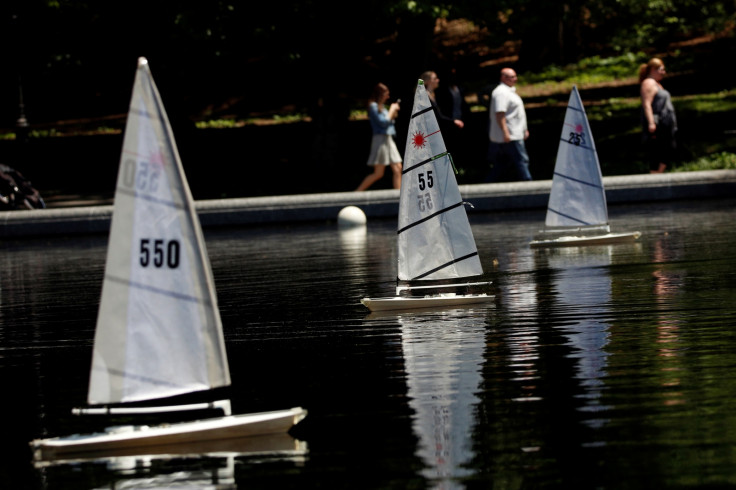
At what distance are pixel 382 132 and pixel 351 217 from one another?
61.6 inches

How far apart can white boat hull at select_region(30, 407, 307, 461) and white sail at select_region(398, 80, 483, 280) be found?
4.97m

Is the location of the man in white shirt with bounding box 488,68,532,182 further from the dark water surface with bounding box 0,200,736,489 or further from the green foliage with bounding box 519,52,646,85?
the green foliage with bounding box 519,52,646,85

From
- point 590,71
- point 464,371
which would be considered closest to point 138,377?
point 464,371

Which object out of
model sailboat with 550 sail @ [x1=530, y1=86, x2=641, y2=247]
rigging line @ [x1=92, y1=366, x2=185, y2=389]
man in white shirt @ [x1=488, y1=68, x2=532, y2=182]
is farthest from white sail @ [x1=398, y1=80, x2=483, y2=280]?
man in white shirt @ [x1=488, y1=68, x2=532, y2=182]

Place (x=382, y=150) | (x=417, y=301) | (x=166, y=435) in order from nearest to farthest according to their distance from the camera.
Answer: (x=166, y=435) → (x=417, y=301) → (x=382, y=150)

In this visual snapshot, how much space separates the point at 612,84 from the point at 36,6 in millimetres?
17467

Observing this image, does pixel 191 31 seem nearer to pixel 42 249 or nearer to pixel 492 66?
pixel 42 249

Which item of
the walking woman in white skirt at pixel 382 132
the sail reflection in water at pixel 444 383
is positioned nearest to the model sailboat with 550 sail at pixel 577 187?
the sail reflection in water at pixel 444 383

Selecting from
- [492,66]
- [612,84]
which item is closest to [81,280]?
[612,84]

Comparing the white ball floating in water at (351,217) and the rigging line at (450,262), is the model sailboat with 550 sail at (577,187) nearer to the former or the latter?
the rigging line at (450,262)

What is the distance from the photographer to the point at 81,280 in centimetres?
1727

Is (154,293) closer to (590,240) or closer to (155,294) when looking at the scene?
(155,294)

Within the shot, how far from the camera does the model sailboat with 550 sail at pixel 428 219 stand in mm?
12430

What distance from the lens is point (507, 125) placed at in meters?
22.4
